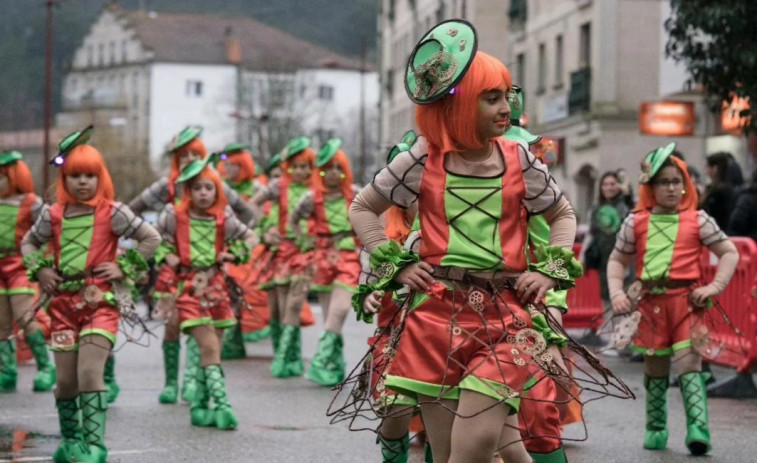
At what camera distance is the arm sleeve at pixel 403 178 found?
653cm

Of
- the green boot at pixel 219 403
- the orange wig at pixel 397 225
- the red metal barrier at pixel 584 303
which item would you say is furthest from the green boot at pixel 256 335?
the orange wig at pixel 397 225

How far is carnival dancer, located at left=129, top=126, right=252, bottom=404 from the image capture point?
484 inches

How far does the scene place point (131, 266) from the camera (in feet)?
32.2

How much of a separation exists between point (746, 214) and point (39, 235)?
22.8ft

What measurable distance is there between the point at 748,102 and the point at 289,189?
477 cm

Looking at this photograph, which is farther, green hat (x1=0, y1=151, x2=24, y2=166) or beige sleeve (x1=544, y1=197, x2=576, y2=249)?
green hat (x1=0, y1=151, x2=24, y2=166)

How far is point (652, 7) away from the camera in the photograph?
38.4 m

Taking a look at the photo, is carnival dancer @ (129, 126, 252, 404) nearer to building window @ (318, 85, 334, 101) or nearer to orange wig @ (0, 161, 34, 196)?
orange wig @ (0, 161, 34, 196)

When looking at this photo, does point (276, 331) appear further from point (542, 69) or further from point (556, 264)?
point (542, 69)

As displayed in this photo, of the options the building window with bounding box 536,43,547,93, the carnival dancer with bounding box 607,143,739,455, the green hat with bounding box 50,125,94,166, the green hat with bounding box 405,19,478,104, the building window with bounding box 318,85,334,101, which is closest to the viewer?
the green hat with bounding box 405,19,478,104

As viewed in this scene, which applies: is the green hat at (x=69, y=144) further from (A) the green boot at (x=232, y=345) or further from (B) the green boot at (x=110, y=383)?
(A) the green boot at (x=232, y=345)

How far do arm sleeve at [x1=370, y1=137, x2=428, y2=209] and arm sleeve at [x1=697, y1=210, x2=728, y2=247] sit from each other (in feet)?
12.7

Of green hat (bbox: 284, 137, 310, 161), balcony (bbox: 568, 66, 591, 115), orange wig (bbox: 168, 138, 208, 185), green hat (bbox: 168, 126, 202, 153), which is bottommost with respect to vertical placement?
orange wig (bbox: 168, 138, 208, 185)

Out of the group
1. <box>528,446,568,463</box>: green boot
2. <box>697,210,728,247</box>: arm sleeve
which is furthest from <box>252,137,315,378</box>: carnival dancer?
<box>528,446,568,463</box>: green boot
